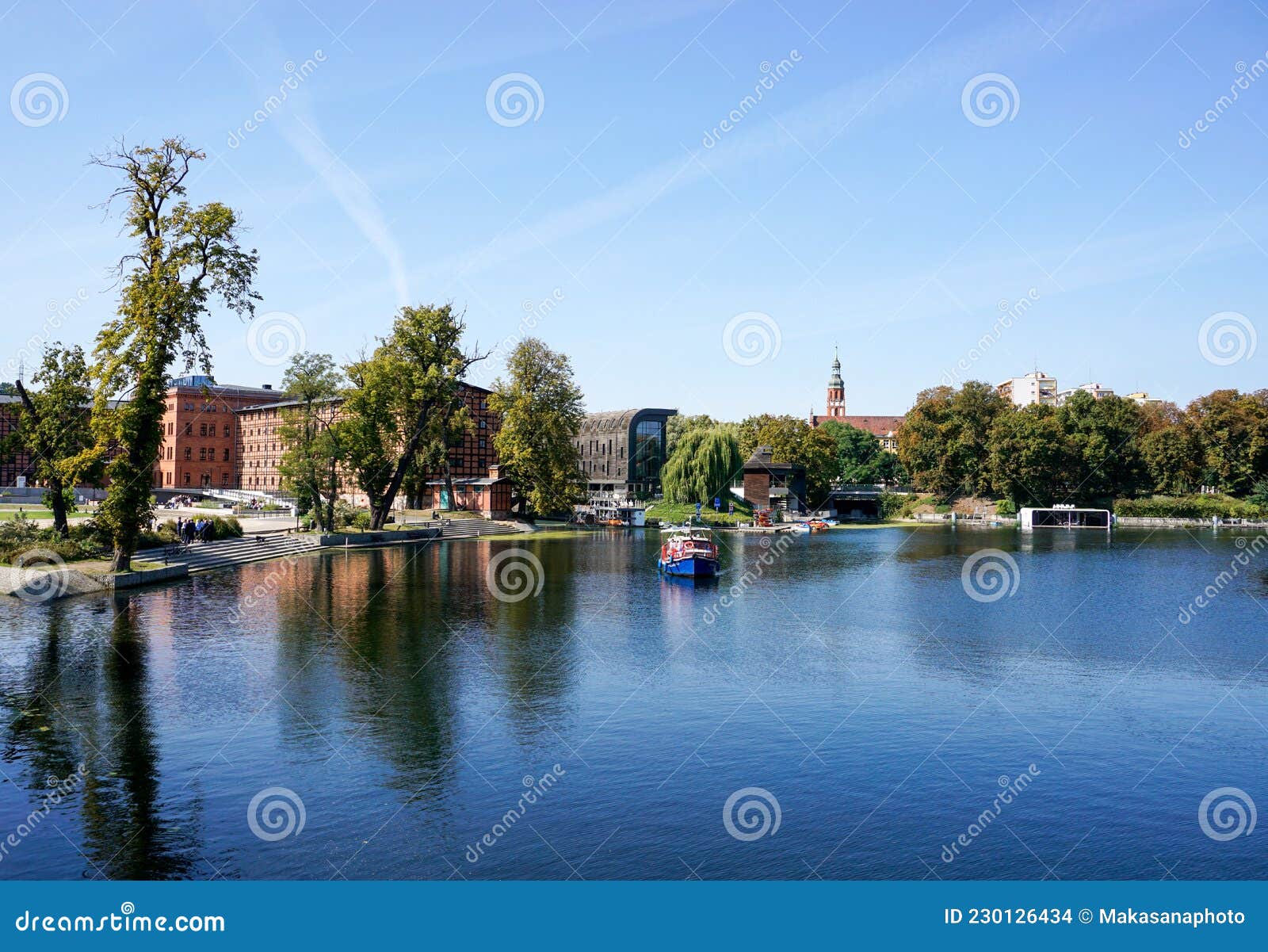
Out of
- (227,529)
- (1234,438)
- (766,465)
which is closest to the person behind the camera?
(227,529)

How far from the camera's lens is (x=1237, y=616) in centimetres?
3769

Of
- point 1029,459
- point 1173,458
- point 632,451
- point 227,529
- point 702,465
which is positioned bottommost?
point 227,529

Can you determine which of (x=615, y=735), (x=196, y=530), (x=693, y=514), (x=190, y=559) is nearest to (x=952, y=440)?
(x=693, y=514)

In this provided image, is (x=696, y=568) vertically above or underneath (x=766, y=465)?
underneath

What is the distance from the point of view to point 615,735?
20094mm

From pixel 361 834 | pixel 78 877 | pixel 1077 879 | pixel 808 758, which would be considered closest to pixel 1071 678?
pixel 808 758

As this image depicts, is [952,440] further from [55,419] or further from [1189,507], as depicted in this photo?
[55,419]

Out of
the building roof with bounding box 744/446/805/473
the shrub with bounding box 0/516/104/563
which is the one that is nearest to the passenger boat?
the shrub with bounding box 0/516/104/563


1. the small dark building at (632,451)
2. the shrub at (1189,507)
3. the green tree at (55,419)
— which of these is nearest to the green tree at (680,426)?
the small dark building at (632,451)

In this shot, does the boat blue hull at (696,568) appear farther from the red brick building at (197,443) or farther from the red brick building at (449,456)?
the red brick building at (197,443)

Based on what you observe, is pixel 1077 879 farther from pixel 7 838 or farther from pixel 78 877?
pixel 7 838

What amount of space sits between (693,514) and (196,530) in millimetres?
58800

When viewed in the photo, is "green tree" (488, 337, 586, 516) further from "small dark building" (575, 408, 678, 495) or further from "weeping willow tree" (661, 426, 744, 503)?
"small dark building" (575, 408, 678, 495)

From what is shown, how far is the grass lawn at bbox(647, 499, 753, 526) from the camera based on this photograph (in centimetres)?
10119
